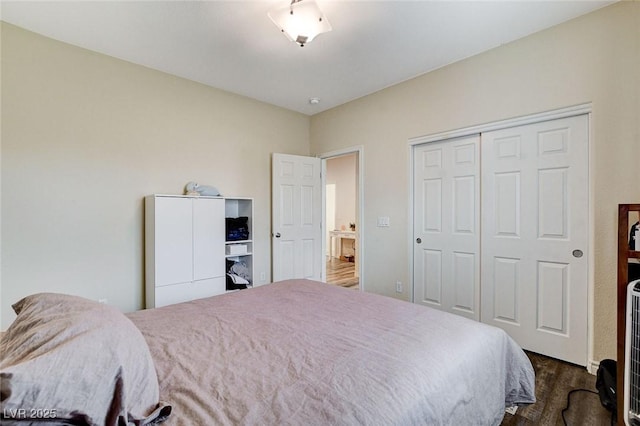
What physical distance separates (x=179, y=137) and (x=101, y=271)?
154 cm

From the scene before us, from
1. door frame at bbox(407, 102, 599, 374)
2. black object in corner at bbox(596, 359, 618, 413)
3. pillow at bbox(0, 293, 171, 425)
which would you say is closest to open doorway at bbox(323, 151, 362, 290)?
door frame at bbox(407, 102, 599, 374)

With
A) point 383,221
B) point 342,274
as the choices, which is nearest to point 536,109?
point 383,221

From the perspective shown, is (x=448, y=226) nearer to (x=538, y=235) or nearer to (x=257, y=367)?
(x=538, y=235)

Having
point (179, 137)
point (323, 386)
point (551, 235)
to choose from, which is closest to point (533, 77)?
point (551, 235)

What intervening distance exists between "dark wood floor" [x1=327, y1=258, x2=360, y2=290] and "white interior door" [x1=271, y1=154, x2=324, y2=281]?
87cm

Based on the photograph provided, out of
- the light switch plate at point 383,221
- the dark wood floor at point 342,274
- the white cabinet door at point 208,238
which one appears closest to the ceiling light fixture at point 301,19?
the white cabinet door at point 208,238

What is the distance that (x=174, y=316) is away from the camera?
5.41 feet

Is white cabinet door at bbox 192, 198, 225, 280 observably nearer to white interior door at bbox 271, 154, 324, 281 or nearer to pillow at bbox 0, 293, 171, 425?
white interior door at bbox 271, 154, 324, 281

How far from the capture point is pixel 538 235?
97.2 inches

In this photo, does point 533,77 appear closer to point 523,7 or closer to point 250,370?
point 523,7

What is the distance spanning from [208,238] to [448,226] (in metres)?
2.52

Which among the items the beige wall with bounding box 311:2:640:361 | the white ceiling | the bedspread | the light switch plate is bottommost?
the bedspread

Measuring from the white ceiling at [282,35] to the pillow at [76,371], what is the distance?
2.17 metres

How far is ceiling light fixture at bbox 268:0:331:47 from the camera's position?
188cm
